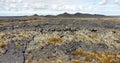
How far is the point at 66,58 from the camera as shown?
67438 mm

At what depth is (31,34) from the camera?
77.8 m

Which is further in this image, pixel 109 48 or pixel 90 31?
pixel 90 31

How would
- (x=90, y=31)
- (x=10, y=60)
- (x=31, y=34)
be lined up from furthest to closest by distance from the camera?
(x=90, y=31) < (x=31, y=34) < (x=10, y=60)

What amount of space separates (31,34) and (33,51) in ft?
32.7

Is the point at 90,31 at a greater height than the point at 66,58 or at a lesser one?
greater

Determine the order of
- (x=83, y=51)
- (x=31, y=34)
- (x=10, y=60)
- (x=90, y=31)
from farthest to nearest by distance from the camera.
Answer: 1. (x=90, y=31)
2. (x=31, y=34)
3. (x=83, y=51)
4. (x=10, y=60)

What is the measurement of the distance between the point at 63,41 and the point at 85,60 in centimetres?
964

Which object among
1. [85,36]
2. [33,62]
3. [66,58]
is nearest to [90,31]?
[85,36]

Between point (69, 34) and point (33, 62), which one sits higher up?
point (69, 34)

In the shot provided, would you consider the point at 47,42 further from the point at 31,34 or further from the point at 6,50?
the point at 6,50

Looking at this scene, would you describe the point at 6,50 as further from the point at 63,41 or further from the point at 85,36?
the point at 85,36

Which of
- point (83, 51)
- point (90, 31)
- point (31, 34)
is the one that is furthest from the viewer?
point (90, 31)

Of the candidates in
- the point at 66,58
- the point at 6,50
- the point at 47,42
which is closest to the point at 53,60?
the point at 66,58

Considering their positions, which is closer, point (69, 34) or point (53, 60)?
point (53, 60)
